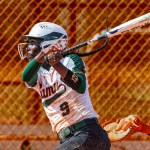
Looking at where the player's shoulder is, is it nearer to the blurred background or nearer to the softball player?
the softball player

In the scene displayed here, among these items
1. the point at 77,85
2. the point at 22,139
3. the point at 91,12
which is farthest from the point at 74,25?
the point at 77,85

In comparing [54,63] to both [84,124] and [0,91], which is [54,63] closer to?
[84,124]

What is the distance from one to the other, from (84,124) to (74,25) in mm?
3175

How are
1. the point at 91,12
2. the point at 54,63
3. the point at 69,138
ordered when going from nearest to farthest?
the point at 54,63
the point at 69,138
the point at 91,12

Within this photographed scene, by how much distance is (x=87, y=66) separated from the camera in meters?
8.09

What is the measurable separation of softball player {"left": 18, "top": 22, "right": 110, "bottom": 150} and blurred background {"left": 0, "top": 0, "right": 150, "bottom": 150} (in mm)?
1946

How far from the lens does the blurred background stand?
7.43 m

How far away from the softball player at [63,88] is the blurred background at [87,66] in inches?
76.6

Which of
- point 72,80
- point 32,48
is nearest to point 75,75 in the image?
point 72,80

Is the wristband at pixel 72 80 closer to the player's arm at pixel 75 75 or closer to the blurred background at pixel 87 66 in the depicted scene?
the player's arm at pixel 75 75

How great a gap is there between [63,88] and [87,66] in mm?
3417

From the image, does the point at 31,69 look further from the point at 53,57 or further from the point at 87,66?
the point at 87,66

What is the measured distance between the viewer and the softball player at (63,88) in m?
4.38

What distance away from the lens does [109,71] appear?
8648mm
